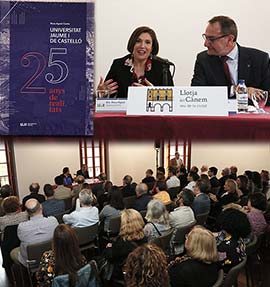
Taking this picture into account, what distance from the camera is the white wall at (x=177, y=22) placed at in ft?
11.0

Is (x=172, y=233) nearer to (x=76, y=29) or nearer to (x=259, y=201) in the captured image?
(x=259, y=201)

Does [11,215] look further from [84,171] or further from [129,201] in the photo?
[84,171]

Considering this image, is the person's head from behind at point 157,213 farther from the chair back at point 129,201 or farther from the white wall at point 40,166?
the white wall at point 40,166

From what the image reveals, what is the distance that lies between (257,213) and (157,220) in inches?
56.3

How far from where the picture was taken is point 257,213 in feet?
18.1

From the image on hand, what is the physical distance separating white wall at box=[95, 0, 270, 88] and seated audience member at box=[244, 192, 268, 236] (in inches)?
106

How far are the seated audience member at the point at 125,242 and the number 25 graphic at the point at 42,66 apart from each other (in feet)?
6.23

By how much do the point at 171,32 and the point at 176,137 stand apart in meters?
0.91

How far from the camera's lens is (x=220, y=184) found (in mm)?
8953

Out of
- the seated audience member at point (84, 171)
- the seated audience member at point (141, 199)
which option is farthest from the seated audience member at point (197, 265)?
the seated audience member at point (84, 171)

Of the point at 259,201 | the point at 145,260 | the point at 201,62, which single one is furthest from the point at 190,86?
the point at 259,201

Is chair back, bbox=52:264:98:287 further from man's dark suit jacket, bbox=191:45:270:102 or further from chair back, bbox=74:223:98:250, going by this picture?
man's dark suit jacket, bbox=191:45:270:102

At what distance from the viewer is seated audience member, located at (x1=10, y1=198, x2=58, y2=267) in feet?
15.3

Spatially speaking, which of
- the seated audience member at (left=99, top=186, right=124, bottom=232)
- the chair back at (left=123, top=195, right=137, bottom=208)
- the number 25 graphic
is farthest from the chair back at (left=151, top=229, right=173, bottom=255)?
the chair back at (left=123, top=195, right=137, bottom=208)
